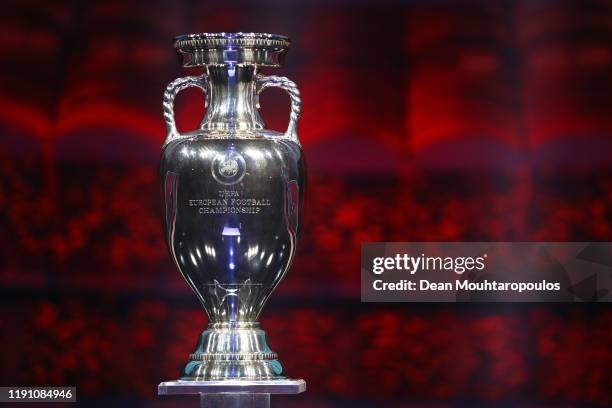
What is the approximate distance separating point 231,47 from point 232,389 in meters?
0.84

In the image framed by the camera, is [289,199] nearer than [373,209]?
Yes

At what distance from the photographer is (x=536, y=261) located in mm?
4305

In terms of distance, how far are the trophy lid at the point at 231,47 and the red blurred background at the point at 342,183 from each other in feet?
1.90

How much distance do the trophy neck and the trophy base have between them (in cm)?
50

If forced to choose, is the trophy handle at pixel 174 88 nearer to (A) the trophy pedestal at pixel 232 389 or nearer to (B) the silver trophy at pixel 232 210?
(B) the silver trophy at pixel 232 210

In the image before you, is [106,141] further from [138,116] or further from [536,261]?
[536,261]

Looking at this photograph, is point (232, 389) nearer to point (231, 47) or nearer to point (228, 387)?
point (228, 387)

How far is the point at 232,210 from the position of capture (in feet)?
12.0

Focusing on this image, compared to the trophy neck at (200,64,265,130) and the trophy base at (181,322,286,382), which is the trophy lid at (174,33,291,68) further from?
the trophy base at (181,322,286,382)

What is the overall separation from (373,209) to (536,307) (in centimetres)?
54

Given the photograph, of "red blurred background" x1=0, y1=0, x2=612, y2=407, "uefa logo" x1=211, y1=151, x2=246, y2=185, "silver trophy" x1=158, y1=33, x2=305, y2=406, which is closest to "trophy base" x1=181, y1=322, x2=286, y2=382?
"silver trophy" x1=158, y1=33, x2=305, y2=406

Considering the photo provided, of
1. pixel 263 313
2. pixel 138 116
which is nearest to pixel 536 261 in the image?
pixel 263 313

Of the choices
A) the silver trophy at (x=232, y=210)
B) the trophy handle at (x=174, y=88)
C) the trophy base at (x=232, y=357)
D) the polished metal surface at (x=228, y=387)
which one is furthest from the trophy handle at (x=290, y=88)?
the polished metal surface at (x=228, y=387)

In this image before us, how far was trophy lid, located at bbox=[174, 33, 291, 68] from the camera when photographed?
3.71m
